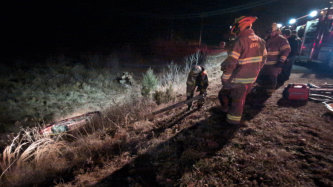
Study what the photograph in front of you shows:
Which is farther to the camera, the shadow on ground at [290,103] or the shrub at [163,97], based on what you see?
the shrub at [163,97]

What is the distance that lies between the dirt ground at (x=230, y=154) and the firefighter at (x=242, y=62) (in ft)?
1.84

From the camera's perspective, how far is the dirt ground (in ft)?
5.63

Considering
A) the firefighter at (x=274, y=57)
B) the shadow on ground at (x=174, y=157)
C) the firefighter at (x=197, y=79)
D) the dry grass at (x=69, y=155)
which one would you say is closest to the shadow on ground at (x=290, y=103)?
the firefighter at (x=274, y=57)

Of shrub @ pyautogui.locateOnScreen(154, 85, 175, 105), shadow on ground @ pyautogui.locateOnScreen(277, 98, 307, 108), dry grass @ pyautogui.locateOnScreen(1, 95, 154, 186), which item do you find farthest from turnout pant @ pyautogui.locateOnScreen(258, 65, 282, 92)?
dry grass @ pyautogui.locateOnScreen(1, 95, 154, 186)

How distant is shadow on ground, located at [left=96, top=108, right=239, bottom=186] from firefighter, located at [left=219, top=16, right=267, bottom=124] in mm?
495

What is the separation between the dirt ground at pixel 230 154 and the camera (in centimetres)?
172

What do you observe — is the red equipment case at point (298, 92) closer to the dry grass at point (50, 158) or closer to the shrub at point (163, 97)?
the shrub at point (163, 97)

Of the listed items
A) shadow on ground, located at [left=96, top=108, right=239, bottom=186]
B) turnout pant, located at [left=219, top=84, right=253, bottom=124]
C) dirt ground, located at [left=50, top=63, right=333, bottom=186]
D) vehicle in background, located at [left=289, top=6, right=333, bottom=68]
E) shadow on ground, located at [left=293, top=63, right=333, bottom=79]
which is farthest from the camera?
vehicle in background, located at [left=289, top=6, right=333, bottom=68]

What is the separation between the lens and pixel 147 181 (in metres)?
1.79

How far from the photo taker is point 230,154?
2.12 m

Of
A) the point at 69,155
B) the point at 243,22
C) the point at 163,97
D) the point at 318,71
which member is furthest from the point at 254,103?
the point at 318,71

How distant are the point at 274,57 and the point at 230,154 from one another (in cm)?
363

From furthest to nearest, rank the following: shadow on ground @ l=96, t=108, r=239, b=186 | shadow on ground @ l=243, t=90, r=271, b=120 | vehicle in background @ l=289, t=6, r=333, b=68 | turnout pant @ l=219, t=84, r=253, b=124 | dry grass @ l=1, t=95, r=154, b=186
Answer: vehicle in background @ l=289, t=6, r=333, b=68 → shadow on ground @ l=243, t=90, r=271, b=120 → turnout pant @ l=219, t=84, r=253, b=124 → dry grass @ l=1, t=95, r=154, b=186 → shadow on ground @ l=96, t=108, r=239, b=186

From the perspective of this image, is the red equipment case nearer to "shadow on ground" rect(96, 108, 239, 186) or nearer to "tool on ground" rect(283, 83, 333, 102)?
"tool on ground" rect(283, 83, 333, 102)
